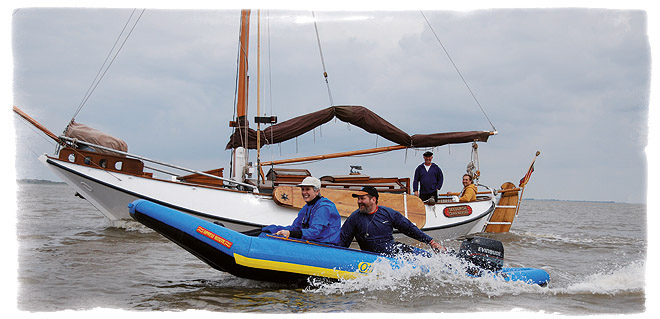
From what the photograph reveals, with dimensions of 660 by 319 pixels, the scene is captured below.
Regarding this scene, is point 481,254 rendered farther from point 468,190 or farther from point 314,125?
point 468,190

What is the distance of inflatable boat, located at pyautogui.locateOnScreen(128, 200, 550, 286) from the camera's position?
5219 mm

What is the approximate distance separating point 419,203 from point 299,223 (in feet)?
19.6

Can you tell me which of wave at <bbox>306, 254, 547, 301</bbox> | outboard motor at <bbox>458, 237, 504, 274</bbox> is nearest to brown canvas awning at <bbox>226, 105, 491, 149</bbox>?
outboard motor at <bbox>458, 237, 504, 274</bbox>

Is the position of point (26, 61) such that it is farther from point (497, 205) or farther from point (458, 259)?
point (497, 205)

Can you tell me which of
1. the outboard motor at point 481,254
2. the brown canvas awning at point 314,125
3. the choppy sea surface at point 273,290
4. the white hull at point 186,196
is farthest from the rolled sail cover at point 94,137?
the outboard motor at point 481,254

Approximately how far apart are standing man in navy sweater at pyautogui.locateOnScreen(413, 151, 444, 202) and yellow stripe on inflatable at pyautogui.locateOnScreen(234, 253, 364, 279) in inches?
264

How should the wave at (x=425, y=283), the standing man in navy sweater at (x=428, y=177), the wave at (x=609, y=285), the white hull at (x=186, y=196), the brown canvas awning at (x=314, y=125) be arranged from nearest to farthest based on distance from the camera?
the wave at (x=425, y=283) → the wave at (x=609, y=285) → the white hull at (x=186, y=196) → the brown canvas awning at (x=314, y=125) → the standing man in navy sweater at (x=428, y=177)

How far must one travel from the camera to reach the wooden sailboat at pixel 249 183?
1027 centimetres

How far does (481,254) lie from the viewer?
5547 millimetres

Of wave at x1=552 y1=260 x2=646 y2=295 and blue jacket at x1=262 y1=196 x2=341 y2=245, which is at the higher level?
blue jacket at x1=262 y1=196 x2=341 y2=245

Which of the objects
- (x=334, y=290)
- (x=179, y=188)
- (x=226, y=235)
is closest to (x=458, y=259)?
(x=334, y=290)

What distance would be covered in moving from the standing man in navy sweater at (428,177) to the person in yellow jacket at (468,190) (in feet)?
4.65

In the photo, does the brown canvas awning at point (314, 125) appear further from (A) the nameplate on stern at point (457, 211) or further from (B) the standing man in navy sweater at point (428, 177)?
(A) the nameplate on stern at point (457, 211)

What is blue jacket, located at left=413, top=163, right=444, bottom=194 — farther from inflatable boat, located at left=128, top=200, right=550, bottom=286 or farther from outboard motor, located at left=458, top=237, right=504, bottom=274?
inflatable boat, located at left=128, top=200, right=550, bottom=286
